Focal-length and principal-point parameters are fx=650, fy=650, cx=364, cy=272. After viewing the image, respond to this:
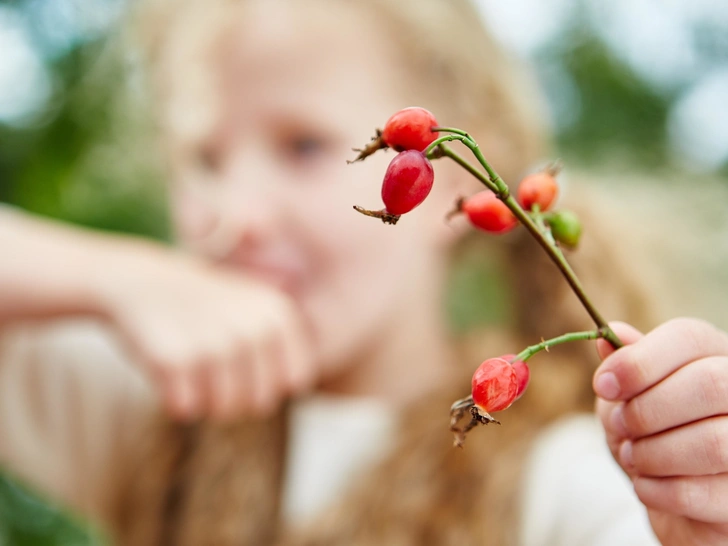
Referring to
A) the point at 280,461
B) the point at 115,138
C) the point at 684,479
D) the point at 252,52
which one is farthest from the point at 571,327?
the point at 115,138

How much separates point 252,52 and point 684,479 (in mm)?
744

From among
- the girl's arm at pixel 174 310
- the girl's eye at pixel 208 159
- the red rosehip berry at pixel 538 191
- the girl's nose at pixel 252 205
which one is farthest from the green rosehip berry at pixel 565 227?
the girl's eye at pixel 208 159

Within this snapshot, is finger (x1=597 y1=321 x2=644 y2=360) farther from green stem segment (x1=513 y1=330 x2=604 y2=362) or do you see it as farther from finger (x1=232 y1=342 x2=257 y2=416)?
finger (x1=232 y1=342 x2=257 y2=416)

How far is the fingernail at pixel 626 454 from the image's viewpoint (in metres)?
0.28

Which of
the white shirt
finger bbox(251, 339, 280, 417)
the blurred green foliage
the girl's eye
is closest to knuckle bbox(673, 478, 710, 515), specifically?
the white shirt

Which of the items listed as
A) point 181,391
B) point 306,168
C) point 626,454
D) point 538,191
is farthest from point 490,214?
point 306,168

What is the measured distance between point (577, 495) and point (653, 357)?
0.49 m

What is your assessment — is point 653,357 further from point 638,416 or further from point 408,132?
point 408,132

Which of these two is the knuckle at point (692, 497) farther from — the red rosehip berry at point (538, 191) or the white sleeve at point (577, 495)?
the white sleeve at point (577, 495)

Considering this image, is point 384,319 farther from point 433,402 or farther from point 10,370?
point 10,370

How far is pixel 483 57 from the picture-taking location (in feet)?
3.30

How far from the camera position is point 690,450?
0.25m

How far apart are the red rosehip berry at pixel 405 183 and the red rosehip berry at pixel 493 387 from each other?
0.19 feet

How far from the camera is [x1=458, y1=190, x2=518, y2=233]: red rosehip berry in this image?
24cm
